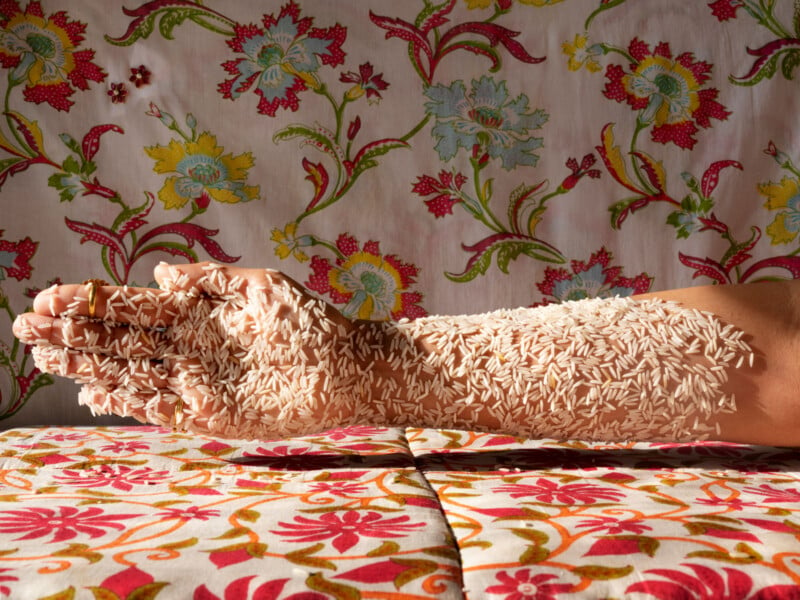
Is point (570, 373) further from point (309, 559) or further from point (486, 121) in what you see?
point (486, 121)

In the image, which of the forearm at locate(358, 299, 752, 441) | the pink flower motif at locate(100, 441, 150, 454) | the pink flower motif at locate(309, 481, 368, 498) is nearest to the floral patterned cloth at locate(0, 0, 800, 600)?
the pink flower motif at locate(100, 441, 150, 454)

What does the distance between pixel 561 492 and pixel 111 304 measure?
23.3 inches

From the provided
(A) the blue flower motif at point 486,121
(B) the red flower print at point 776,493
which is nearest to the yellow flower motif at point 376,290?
(A) the blue flower motif at point 486,121

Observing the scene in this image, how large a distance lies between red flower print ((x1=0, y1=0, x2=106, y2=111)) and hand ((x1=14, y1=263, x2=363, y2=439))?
0.76 meters

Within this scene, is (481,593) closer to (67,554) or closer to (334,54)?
(67,554)

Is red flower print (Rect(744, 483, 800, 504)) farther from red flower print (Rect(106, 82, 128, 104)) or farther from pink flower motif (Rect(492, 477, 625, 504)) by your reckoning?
red flower print (Rect(106, 82, 128, 104))

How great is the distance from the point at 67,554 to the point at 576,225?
1.24m

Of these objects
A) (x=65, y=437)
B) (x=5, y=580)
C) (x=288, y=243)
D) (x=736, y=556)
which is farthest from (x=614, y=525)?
(x=288, y=243)

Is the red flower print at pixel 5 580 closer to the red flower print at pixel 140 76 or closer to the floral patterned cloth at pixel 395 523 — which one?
the floral patterned cloth at pixel 395 523

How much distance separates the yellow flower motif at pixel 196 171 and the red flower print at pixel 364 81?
0.29 metres

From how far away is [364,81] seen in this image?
5.03ft

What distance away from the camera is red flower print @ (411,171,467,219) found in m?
1.54

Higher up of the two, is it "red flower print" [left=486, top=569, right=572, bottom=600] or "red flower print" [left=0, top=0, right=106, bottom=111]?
"red flower print" [left=0, top=0, right=106, bottom=111]

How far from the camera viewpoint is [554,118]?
5.12ft
